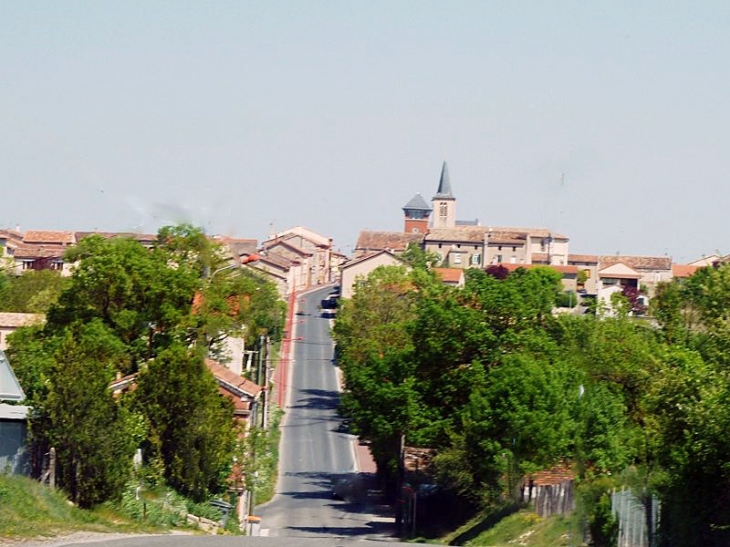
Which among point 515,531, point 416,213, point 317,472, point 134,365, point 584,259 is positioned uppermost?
point 416,213

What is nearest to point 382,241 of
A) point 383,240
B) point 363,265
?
point 383,240

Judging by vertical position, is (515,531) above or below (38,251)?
below

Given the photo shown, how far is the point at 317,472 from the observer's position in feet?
179

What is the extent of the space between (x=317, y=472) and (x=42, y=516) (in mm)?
36634

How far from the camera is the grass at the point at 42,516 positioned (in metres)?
16.4

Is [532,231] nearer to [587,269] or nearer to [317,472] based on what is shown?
[587,269]

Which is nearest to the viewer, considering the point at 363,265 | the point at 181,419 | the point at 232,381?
the point at 181,419

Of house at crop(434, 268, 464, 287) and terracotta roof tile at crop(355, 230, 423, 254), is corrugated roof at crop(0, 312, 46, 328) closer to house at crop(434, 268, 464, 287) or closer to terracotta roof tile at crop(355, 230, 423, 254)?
house at crop(434, 268, 464, 287)

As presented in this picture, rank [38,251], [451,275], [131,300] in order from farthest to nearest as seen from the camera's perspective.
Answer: [451,275] → [38,251] → [131,300]

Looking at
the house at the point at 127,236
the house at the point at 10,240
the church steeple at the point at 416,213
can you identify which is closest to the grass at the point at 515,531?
the house at the point at 127,236

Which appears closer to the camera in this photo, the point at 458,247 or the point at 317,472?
the point at 317,472

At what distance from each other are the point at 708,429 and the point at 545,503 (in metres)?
9.64

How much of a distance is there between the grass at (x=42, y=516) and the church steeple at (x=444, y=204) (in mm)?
174527

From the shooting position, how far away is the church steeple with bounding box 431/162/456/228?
643ft
